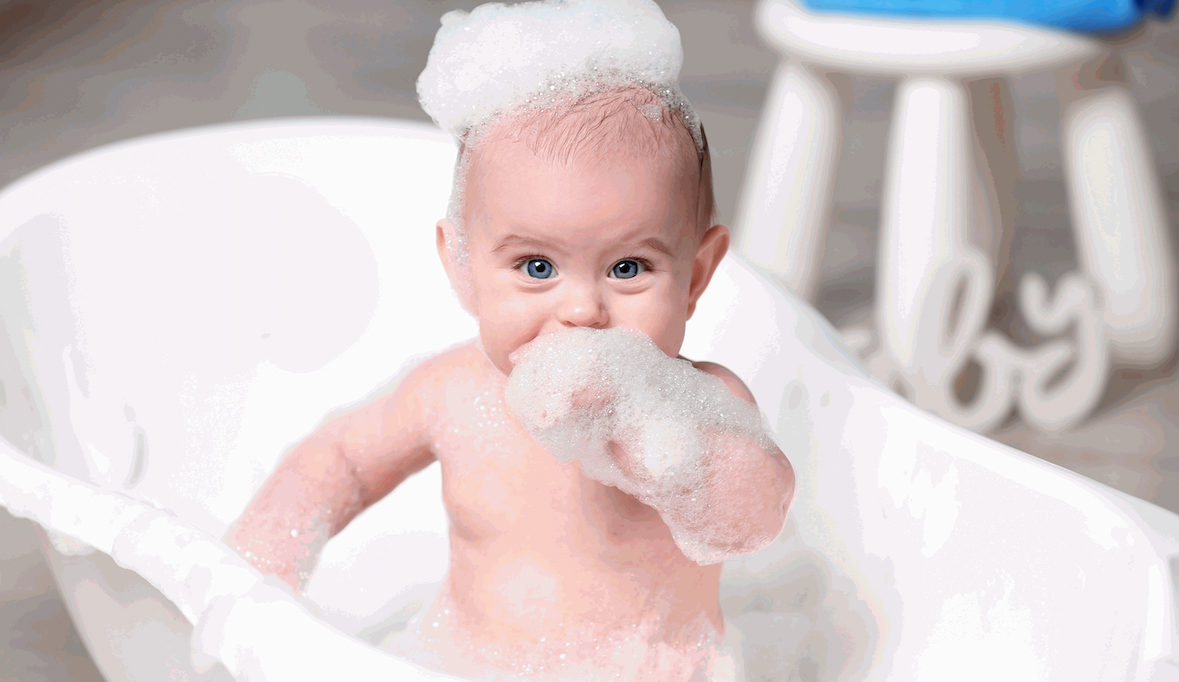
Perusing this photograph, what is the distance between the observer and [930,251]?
1.61 metres

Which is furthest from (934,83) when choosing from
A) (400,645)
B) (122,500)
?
(122,500)

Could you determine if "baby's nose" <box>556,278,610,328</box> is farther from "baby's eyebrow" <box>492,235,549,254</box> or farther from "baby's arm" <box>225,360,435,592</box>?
"baby's arm" <box>225,360,435,592</box>

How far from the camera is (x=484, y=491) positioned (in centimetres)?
88

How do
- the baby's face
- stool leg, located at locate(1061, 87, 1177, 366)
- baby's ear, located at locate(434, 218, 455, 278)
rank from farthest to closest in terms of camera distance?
stool leg, located at locate(1061, 87, 1177, 366), baby's ear, located at locate(434, 218, 455, 278), the baby's face

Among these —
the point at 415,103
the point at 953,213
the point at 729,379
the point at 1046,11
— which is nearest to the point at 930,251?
the point at 953,213

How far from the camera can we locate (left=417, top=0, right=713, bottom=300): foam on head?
0.75 metres

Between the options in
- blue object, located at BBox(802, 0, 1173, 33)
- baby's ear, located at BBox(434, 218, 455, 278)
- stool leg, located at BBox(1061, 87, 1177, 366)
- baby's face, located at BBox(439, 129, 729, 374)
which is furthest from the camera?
stool leg, located at BBox(1061, 87, 1177, 366)

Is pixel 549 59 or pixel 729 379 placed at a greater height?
pixel 549 59

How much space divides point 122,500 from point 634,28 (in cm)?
47

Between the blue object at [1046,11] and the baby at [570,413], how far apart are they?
0.87 metres

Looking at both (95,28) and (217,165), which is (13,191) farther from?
(95,28)

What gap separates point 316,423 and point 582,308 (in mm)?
779

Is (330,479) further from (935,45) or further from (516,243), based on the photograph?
(935,45)

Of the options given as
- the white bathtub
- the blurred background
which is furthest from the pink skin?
the blurred background
